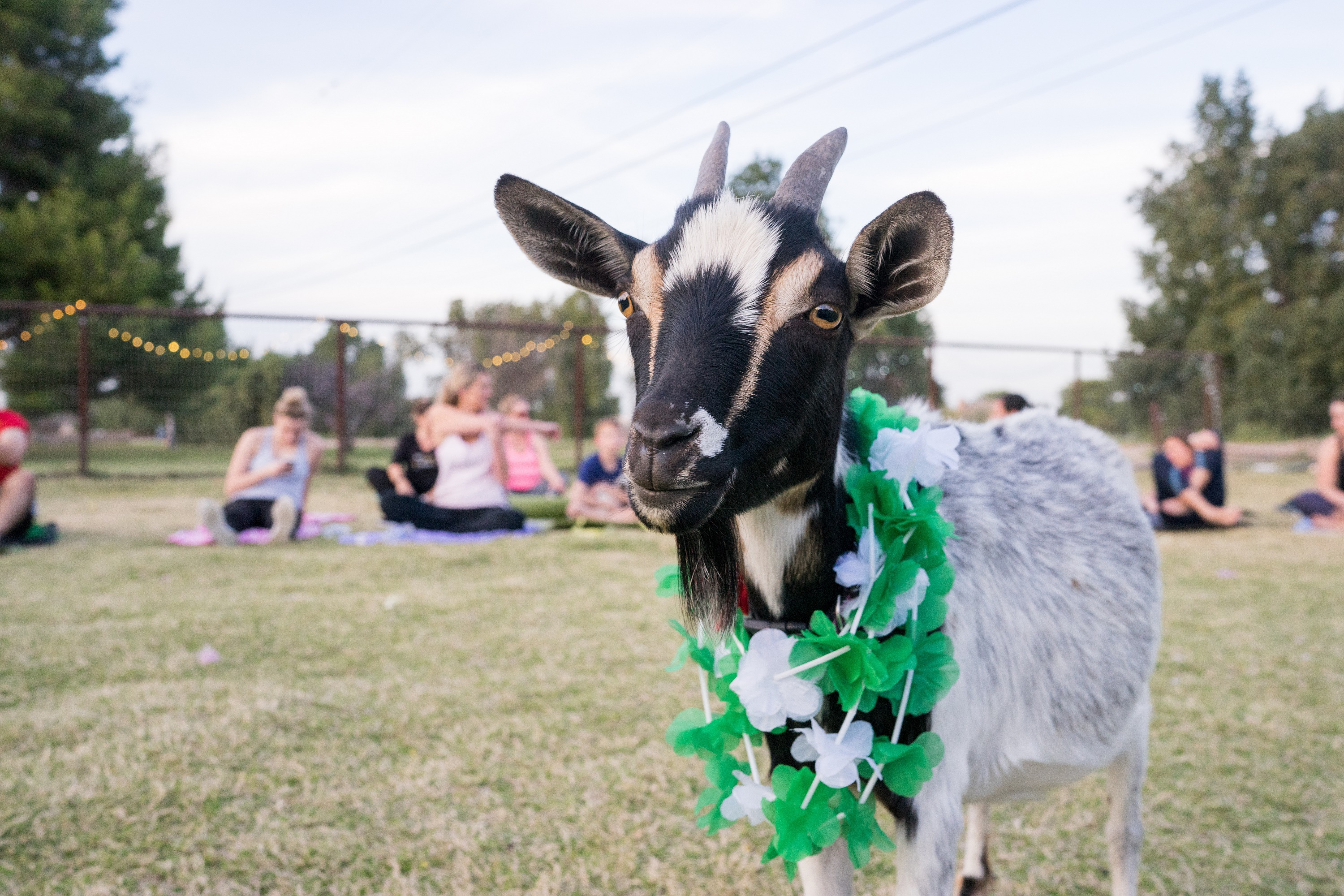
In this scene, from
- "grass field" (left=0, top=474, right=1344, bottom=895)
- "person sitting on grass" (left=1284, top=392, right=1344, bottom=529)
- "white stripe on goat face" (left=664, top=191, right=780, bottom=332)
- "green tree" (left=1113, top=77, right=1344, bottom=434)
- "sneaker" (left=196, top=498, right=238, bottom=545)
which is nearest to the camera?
"white stripe on goat face" (left=664, top=191, right=780, bottom=332)

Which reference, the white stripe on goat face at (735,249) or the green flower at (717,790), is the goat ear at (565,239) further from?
the green flower at (717,790)

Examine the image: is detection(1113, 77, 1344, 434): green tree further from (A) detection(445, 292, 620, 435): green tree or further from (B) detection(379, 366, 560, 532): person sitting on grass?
(B) detection(379, 366, 560, 532): person sitting on grass

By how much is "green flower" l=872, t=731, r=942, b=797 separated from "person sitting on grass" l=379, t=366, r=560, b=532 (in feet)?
24.1

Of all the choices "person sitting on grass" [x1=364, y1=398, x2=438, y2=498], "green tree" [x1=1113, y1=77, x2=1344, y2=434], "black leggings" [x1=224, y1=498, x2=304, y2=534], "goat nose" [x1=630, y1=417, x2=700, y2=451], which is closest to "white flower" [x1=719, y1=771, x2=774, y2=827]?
"goat nose" [x1=630, y1=417, x2=700, y2=451]

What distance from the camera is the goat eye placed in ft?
5.58

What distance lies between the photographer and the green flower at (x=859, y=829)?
179 cm

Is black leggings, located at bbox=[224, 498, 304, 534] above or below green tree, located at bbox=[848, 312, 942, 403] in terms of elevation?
below

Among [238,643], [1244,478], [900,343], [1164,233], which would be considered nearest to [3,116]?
[900,343]

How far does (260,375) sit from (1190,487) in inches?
586

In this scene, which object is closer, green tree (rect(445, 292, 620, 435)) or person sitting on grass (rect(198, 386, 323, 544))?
person sitting on grass (rect(198, 386, 323, 544))

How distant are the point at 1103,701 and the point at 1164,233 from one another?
46.1 meters

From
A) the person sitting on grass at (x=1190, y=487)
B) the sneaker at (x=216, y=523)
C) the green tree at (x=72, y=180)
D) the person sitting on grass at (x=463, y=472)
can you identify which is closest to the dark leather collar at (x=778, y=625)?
the person sitting on grass at (x=463, y=472)

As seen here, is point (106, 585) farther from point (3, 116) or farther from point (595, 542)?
point (3, 116)

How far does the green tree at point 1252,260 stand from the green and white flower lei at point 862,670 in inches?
1422
